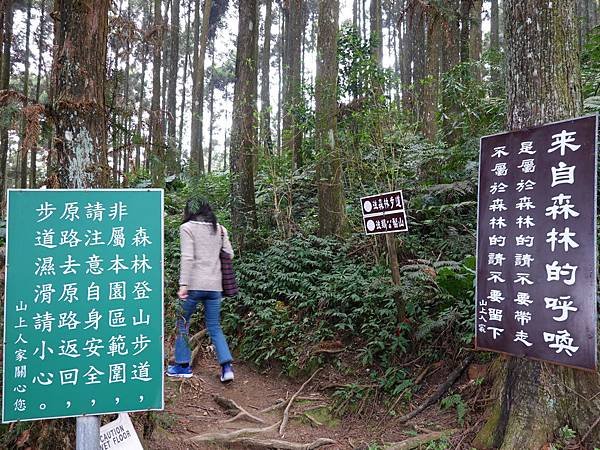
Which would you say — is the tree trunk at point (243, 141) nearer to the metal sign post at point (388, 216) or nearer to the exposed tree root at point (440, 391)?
the metal sign post at point (388, 216)

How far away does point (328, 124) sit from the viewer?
7.64 meters

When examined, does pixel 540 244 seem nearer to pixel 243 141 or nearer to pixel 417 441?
pixel 417 441

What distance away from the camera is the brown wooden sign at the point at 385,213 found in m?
4.69

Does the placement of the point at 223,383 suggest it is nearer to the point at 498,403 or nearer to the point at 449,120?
the point at 498,403

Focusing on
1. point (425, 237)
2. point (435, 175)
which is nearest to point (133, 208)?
point (425, 237)

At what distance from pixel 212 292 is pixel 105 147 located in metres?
2.28

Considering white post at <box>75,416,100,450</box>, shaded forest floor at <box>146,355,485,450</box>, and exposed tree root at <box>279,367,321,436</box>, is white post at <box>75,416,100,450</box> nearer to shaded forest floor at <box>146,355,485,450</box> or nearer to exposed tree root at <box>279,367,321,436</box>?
shaded forest floor at <box>146,355,485,450</box>

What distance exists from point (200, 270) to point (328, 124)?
145 inches

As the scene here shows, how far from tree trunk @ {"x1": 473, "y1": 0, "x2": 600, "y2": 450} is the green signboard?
8.17 ft

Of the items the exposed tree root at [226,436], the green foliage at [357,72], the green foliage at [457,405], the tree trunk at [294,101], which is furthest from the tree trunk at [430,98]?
the exposed tree root at [226,436]

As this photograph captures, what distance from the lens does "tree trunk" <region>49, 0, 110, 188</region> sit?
10.2ft

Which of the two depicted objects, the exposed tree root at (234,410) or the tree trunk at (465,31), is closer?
the exposed tree root at (234,410)

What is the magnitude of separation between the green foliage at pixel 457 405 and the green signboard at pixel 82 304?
2.66 m

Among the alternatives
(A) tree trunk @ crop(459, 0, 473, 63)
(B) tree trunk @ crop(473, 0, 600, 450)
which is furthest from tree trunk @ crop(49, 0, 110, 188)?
(A) tree trunk @ crop(459, 0, 473, 63)
